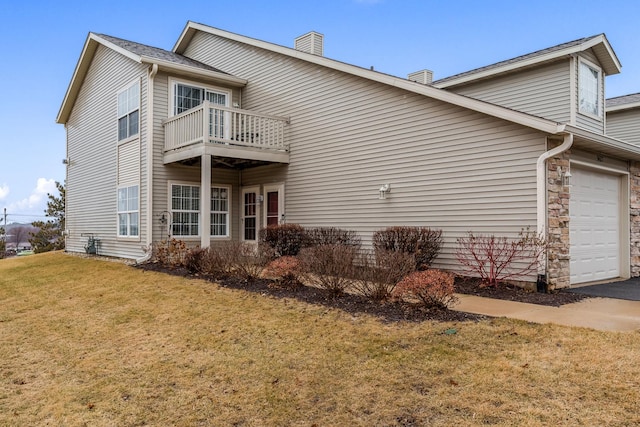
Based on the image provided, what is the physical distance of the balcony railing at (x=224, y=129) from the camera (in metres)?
11.3

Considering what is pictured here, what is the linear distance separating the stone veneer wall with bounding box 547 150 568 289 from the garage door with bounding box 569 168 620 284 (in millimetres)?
619

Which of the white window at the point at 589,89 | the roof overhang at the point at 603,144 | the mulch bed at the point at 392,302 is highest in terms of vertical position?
the white window at the point at 589,89

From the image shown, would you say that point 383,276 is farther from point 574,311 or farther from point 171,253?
point 171,253

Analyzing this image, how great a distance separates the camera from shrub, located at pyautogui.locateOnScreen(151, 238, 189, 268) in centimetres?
1138

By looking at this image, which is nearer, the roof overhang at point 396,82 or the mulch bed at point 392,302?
the mulch bed at point 392,302

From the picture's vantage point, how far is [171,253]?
11680mm

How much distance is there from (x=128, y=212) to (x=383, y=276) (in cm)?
970

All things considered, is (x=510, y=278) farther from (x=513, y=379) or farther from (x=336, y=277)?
(x=513, y=379)

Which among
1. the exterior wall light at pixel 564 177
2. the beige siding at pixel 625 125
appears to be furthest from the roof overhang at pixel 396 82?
the beige siding at pixel 625 125

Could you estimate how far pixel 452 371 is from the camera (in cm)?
413

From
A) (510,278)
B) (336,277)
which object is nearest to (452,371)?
(336,277)

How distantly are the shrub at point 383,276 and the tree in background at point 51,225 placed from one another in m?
Result: 34.2

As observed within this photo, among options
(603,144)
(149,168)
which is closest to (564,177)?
(603,144)

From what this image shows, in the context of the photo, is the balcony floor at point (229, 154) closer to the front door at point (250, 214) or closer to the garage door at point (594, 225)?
the front door at point (250, 214)
